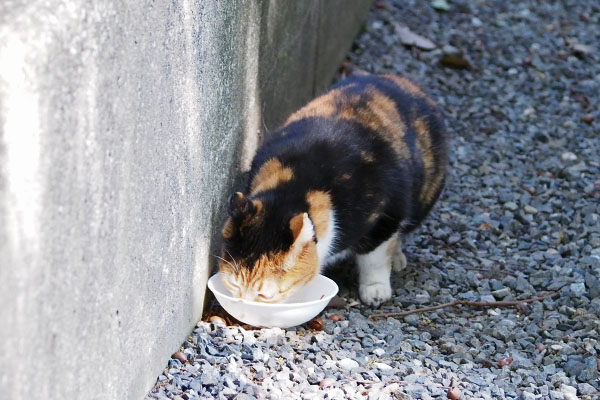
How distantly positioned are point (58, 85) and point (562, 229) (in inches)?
142

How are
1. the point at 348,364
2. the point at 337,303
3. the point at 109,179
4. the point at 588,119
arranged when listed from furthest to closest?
the point at 588,119, the point at 337,303, the point at 348,364, the point at 109,179

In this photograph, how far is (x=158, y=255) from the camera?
2949 mm

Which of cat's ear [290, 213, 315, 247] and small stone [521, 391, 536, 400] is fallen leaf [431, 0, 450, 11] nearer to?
cat's ear [290, 213, 315, 247]

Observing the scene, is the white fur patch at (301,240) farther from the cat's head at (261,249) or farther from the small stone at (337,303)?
the small stone at (337,303)

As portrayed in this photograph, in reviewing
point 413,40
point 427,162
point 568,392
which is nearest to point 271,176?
point 427,162

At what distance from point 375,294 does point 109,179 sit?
2.04 meters

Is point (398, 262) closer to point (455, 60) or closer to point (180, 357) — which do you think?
point (180, 357)

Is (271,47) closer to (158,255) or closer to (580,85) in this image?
(158,255)

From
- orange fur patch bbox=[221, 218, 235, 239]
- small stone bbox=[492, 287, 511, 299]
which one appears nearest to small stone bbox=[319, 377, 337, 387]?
orange fur patch bbox=[221, 218, 235, 239]

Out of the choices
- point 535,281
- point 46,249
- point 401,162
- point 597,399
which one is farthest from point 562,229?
point 46,249

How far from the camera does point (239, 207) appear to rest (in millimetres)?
3506

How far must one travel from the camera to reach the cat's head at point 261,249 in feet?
11.5

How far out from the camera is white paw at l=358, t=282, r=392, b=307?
13.7 feet

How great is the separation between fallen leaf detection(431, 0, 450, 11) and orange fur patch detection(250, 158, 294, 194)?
15.0 ft
